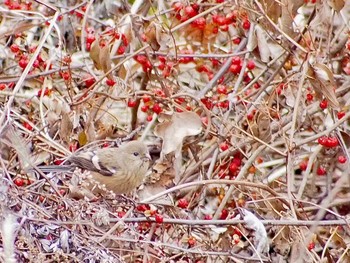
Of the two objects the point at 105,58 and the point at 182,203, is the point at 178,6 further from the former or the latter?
the point at 182,203

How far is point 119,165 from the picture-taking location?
593 centimetres

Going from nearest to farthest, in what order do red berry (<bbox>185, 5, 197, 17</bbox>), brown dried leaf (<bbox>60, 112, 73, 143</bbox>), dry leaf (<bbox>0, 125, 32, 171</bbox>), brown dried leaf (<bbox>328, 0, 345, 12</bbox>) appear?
dry leaf (<bbox>0, 125, 32, 171</bbox>)
brown dried leaf (<bbox>328, 0, 345, 12</bbox>)
brown dried leaf (<bbox>60, 112, 73, 143</bbox>)
red berry (<bbox>185, 5, 197, 17</bbox>)

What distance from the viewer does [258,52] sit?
19.3 feet

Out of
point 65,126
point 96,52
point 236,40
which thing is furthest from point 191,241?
point 236,40

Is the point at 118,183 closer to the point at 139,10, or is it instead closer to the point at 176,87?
the point at 176,87

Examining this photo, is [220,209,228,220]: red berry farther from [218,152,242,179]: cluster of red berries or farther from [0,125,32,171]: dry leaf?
[0,125,32,171]: dry leaf

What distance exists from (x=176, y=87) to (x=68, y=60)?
121cm

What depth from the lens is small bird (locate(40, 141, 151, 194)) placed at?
581 cm

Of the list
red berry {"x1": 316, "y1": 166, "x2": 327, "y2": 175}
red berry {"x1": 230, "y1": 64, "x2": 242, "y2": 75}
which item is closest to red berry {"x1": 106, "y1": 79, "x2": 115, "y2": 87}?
red berry {"x1": 230, "y1": 64, "x2": 242, "y2": 75}

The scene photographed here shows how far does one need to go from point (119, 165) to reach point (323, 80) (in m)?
1.49

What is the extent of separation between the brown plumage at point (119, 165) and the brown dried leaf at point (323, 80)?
4.28 feet

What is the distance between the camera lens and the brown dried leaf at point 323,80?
5180 mm

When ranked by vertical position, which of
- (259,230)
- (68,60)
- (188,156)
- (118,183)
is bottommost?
(188,156)

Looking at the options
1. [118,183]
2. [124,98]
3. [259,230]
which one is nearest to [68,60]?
[124,98]
